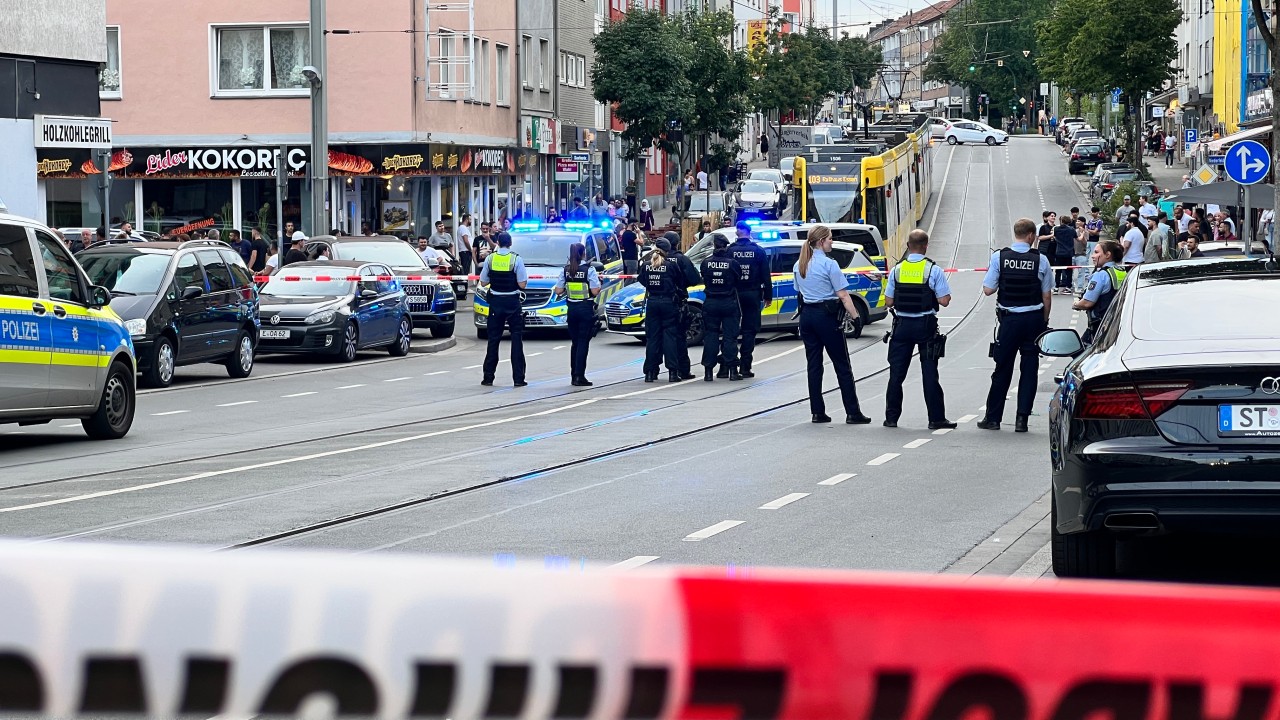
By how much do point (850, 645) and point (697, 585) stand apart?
0.56ft

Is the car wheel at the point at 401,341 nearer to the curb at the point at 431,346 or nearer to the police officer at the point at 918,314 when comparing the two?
the curb at the point at 431,346

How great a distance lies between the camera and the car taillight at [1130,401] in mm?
7176

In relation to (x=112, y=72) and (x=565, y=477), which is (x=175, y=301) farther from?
(x=112, y=72)

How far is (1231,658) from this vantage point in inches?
72.1

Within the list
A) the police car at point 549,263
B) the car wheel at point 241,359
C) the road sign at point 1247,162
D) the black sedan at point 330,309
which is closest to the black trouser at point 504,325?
the car wheel at point 241,359

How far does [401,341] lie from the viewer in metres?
28.3

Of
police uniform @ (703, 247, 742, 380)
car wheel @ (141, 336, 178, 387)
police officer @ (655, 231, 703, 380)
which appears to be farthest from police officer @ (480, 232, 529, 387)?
car wheel @ (141, 336, 178, 387)

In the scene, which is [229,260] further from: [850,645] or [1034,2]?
→ [1034,2]

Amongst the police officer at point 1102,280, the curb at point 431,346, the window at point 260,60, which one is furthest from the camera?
the window at point 260,60

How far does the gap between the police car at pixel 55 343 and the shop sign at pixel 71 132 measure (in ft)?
A: 49.5

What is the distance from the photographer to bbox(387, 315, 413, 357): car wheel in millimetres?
28156

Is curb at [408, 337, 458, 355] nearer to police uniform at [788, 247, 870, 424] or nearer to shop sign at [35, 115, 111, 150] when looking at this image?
shop sign at [35, 115, 111, 150]

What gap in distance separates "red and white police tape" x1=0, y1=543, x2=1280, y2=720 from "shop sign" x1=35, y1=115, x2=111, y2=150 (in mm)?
29731

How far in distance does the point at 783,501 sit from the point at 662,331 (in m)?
10.9
